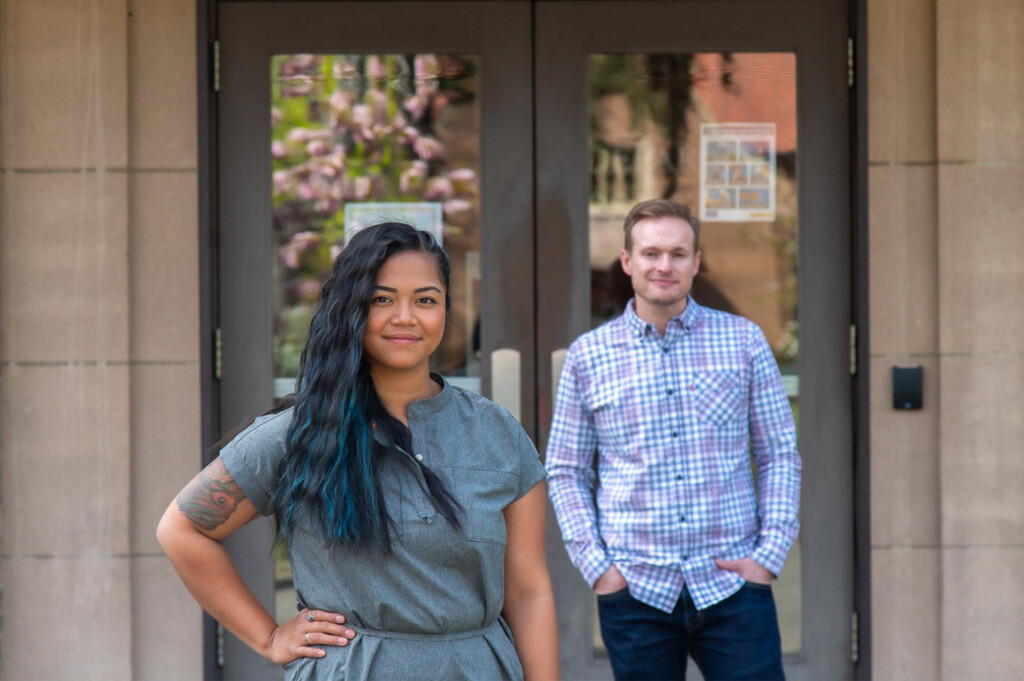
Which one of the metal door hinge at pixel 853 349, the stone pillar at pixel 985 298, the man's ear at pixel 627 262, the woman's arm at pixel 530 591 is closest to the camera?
the woman's arm at pixel 530 591

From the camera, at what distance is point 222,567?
1968mm

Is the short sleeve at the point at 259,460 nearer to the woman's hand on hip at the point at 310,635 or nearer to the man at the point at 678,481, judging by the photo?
the woman's hand on hip at the point at 310,635

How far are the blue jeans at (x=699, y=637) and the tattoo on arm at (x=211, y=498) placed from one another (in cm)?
143

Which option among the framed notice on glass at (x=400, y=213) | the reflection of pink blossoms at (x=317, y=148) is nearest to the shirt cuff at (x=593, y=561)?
the framed notice on glass at (x=400, y=213)

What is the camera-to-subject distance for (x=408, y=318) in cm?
196

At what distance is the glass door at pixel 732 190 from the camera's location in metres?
4.12

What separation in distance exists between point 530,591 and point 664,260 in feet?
4.06

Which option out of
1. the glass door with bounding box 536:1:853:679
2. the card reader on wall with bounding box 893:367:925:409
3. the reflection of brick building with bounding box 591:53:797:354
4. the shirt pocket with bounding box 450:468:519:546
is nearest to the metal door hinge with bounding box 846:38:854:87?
the glass door with bounding box 536:1:853:679

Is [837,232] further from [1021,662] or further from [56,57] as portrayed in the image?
[56,57]

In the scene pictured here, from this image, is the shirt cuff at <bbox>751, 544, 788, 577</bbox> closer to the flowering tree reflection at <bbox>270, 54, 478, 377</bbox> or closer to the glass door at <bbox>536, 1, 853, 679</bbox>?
the glass door at <bbox>536, 1, 853, 679</bbox>

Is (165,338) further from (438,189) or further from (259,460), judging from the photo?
(259,460)

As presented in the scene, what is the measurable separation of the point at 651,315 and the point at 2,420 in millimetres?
2523

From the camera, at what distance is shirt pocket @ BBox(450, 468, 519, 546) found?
1.91m

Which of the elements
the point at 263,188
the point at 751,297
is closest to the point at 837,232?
the point at 751,297
